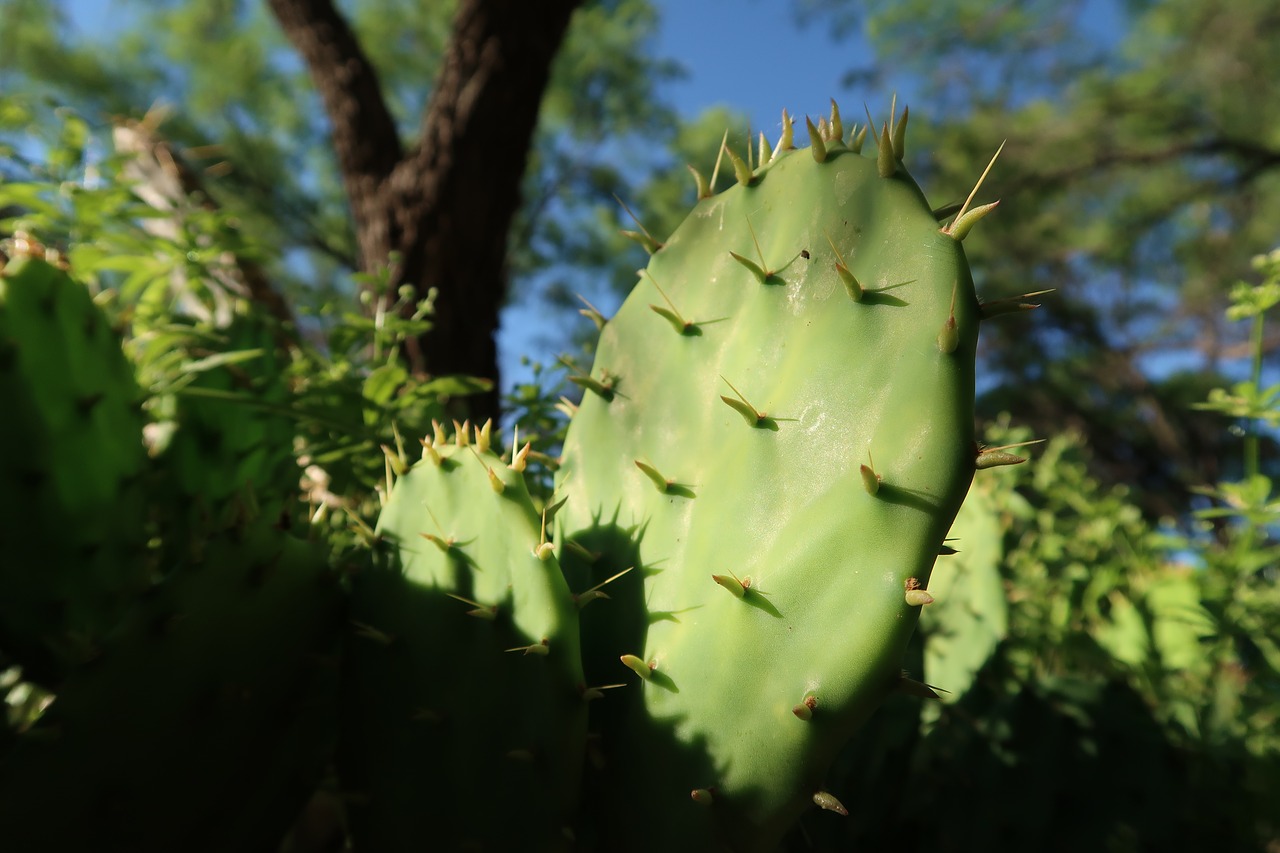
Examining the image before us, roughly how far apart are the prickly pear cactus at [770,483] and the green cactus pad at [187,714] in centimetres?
22

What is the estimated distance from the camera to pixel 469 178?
195 centimetres

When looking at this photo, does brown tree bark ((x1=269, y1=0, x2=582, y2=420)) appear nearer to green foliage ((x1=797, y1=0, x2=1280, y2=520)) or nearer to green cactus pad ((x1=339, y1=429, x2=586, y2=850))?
green cactus pad ((x1=339, y1=429, x2=586, y2=850))

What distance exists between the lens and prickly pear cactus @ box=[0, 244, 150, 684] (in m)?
0.67

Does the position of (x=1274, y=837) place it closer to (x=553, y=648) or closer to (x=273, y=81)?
(x=553, y=648)

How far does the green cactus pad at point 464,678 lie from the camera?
559mm

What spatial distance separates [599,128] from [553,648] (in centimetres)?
A: 934

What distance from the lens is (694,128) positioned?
32.2ft

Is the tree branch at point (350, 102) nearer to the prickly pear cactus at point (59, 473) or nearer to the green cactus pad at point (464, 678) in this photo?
the prickly pear cactus at point (59, 473)

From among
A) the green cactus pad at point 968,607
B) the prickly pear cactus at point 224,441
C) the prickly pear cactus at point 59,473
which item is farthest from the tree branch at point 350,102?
the green cactus pad at point 968,607

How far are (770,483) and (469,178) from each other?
1601mm

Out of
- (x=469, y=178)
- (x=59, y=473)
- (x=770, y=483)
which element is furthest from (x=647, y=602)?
(x=469, y=178)

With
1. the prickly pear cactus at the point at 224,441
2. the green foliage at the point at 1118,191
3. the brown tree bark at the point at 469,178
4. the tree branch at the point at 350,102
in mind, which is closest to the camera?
the prickly pear cactus at the point at 224,441

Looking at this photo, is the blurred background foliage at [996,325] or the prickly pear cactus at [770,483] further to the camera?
the blurred background foliage at [996,325]

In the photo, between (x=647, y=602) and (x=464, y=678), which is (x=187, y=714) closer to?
(x=464, y=678)
